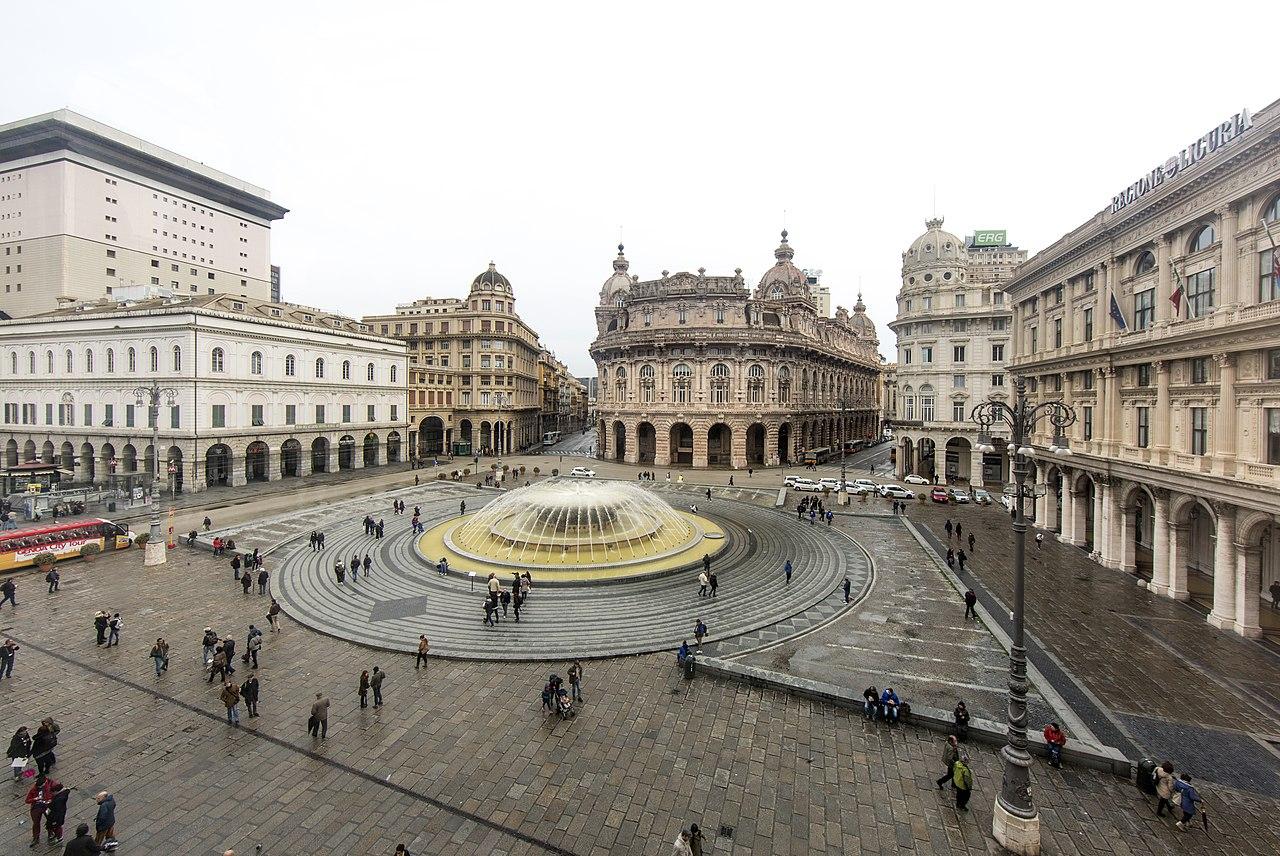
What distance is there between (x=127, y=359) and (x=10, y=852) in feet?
171

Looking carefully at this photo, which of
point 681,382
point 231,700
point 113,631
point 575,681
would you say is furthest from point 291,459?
point 575,681

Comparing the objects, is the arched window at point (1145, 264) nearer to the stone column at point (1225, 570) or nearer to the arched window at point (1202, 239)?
the arched window at point (1202, 239)

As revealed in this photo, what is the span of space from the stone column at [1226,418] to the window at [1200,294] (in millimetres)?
2705

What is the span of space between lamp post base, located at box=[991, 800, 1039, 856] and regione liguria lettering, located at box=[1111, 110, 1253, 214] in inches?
985

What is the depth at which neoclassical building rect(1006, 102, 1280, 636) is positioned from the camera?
62.8 feet

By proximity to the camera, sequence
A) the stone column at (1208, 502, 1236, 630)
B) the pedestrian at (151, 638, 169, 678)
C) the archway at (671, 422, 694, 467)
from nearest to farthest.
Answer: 1. the pedestrian at (151, 638, 169, 678)
2. the stone column at (1208, 502, 1236, 630)
3. the archway at (671, 422, 694, 467)

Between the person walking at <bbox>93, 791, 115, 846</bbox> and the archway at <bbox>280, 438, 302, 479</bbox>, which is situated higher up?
the archway at <bbox>280, 438, 302, 479</bbox>

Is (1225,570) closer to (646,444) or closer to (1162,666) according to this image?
(1162,666)

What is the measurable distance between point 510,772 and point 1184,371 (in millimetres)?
30573

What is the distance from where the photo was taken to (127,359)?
47156mm

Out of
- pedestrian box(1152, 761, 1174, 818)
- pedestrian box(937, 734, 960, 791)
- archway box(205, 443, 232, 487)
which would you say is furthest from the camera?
archway box(205, 443, 232, 487)

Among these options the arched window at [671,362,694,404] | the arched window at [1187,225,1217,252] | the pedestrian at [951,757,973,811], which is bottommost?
the pedestrian at [951,757,973,811]

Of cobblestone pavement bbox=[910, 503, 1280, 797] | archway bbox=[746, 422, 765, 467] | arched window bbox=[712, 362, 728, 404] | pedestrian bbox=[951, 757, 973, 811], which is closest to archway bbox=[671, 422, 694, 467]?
arched window bbox=[712, 362, 728, 404]

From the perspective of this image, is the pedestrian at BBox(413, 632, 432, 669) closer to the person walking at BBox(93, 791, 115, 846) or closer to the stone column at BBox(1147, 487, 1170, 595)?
the person walking at BBox(93, 791, 115, 846)
